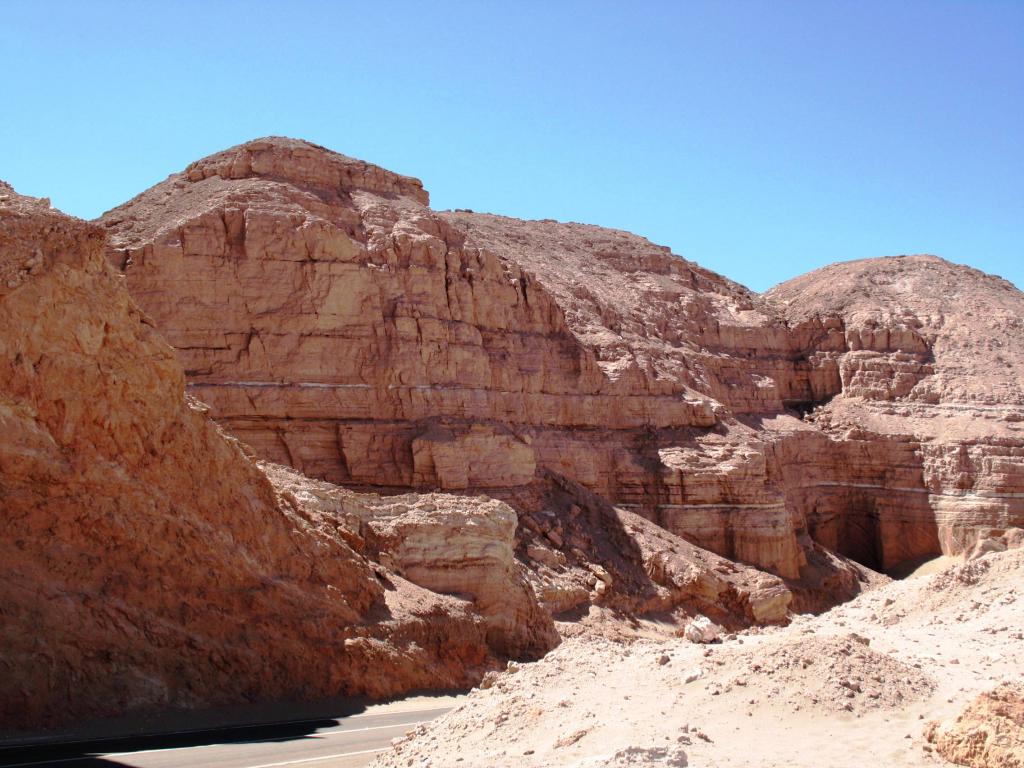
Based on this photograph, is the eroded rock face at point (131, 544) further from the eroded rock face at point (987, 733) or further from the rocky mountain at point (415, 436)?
the eroded rock face at point (987, 733)

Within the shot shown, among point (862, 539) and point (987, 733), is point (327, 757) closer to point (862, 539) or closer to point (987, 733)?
point (987, 733)

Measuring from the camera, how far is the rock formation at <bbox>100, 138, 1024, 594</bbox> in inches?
1374

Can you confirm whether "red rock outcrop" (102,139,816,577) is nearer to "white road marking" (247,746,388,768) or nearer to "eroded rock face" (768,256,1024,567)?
"eroded rock face" (768,256,1024,567)

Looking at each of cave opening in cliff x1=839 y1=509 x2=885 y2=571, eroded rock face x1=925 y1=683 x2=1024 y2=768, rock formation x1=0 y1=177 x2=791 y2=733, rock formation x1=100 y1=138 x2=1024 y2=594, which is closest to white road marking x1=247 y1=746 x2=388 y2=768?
rock formation x1=0 y1=177 x2=791 y2=733

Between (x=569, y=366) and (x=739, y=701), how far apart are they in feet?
100

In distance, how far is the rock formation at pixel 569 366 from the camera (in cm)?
3491

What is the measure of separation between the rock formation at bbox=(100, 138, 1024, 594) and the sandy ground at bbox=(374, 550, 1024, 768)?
1785cm

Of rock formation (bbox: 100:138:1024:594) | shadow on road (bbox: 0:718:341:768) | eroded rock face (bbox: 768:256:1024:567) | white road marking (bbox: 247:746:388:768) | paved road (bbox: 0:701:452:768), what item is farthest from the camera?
eroded rock face (bbox: 768:256:1024:567)

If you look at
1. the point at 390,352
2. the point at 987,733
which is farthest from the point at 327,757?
the point at 390,352

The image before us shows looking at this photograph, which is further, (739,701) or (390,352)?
(390,352)

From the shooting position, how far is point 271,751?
55.0 ft

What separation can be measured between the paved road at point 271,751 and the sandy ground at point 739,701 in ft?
5.01

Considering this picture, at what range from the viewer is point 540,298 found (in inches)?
1726

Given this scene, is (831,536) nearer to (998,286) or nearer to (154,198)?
(998,286)
